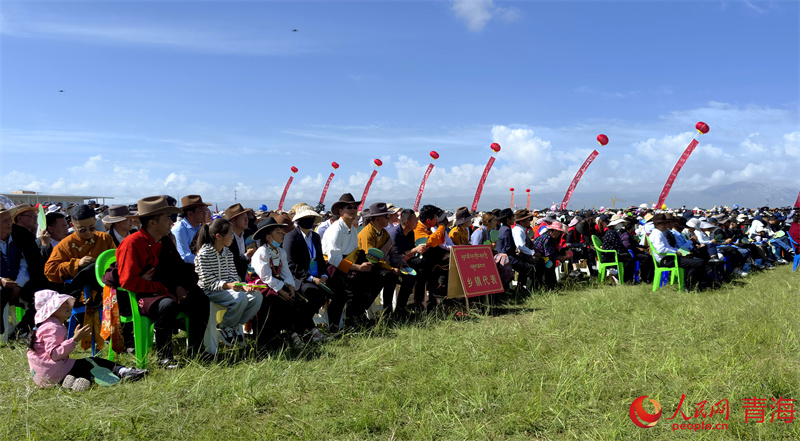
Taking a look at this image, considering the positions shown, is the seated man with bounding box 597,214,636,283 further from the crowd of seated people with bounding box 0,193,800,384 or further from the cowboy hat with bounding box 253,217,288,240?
the cowboy hat with bounding box 253,217,288,240

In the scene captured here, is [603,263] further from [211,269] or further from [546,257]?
[211,269]

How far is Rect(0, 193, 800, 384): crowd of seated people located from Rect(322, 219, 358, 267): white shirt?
15 millimetres

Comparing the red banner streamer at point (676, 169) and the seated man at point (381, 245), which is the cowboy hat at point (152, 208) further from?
the red banner streamer at point (676, 169)

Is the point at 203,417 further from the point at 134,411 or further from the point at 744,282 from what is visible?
the point at 744,282

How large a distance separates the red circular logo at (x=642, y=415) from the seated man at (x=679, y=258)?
609cm

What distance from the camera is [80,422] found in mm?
3553

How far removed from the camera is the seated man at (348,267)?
6801 mm

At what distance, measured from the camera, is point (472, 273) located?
8.07 m

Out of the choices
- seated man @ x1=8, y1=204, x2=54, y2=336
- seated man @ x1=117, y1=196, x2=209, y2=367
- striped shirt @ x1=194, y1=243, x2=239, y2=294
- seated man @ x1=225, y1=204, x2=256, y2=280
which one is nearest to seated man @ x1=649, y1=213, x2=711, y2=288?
seated man @ x1=225, y1=204, x2=256, y2=280

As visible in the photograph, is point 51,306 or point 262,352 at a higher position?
point 51,306

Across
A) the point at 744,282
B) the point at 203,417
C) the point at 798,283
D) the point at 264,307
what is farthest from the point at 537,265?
the point at 203,417

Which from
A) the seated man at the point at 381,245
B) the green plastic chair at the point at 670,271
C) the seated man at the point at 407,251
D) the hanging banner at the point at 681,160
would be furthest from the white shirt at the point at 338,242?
the hanging banner at the point at 681,160

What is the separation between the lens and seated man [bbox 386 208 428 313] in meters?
7.76

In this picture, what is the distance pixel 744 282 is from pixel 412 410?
30.1 feet
